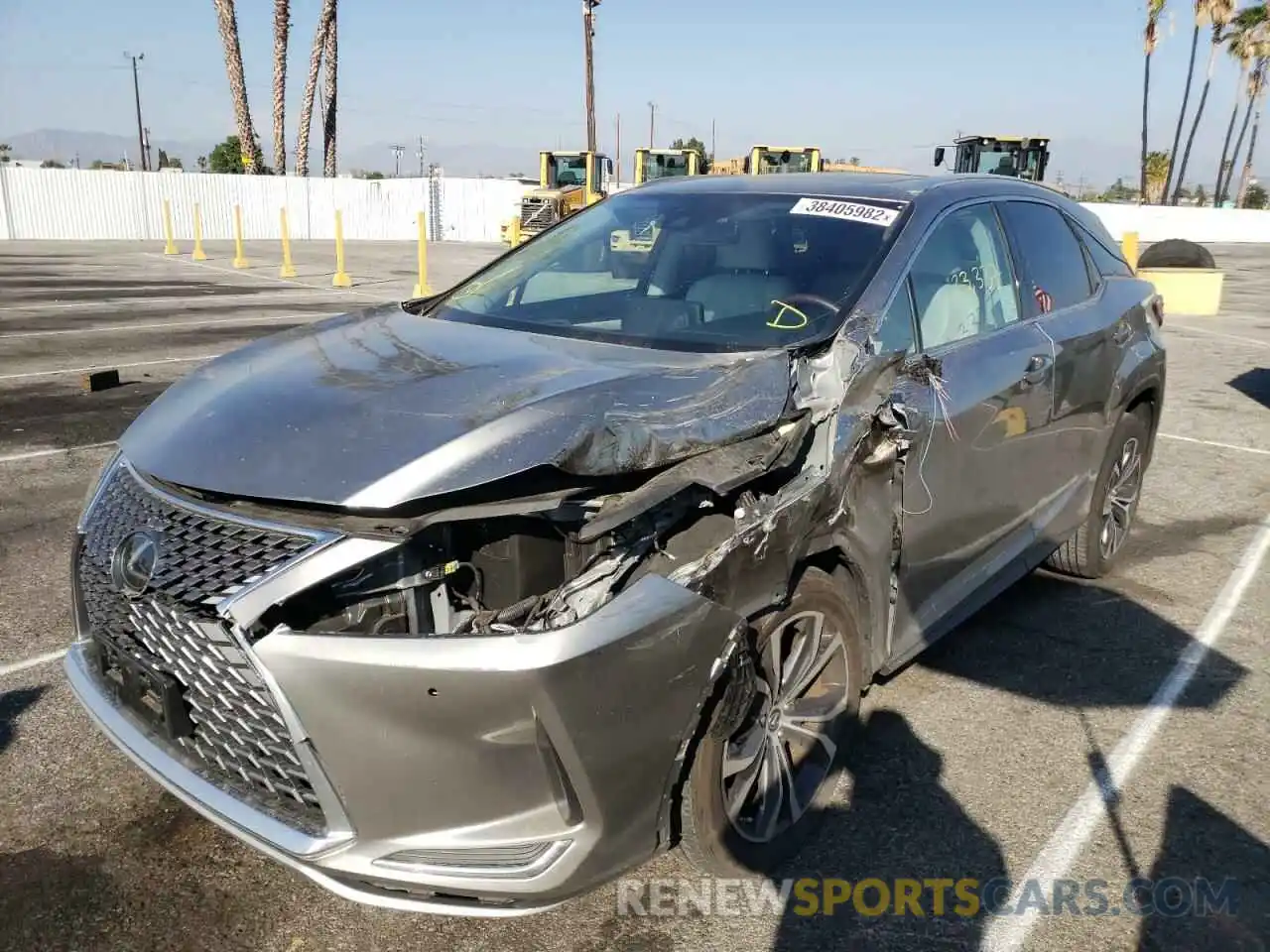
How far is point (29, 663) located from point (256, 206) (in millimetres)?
32881

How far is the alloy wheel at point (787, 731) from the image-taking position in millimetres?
2561

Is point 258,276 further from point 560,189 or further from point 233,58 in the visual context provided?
point 233,58

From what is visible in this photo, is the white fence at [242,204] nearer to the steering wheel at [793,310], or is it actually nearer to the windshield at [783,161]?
the windshield at [783,161]

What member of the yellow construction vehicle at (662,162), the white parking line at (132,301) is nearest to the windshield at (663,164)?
the yellow construction vehicle at (662,162)

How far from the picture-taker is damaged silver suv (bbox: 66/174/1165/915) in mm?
2016

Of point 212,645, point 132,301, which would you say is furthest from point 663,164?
point 212,645

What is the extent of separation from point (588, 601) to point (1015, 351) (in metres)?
2.22

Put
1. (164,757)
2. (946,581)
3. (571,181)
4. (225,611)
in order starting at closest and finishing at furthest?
(225,611) < (164,757) < (946,581) < (571,181)

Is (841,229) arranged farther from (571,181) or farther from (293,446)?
(571,181)

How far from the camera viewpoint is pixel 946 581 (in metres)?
3.41

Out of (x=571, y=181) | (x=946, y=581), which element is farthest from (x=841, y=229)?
(x=571, y=181)

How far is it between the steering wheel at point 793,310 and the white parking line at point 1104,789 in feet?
5.57

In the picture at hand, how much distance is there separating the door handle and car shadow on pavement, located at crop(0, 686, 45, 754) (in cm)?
366

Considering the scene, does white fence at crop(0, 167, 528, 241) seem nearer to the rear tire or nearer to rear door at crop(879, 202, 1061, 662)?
the rear tire
